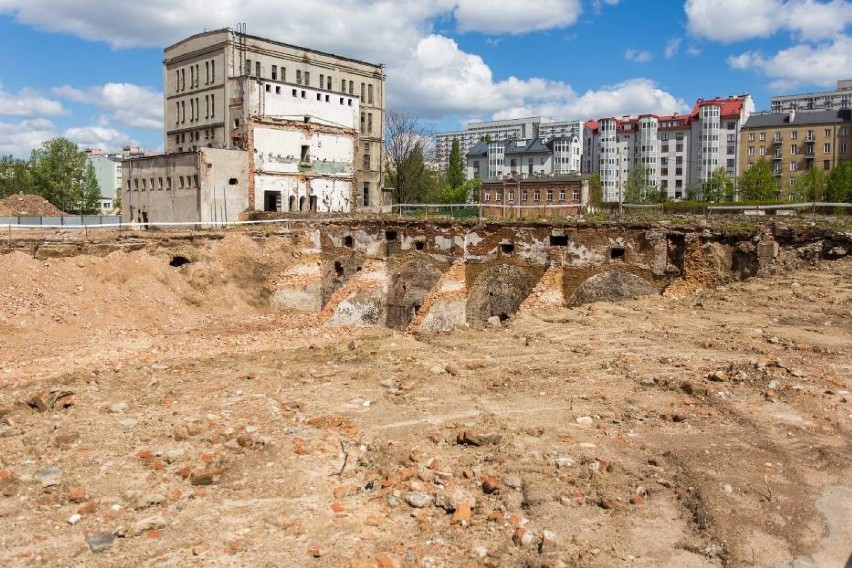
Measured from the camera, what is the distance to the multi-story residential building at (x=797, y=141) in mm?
74250

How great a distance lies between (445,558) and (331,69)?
50.5 meters

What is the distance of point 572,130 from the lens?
129 m

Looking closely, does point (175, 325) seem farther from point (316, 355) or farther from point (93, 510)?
point (93, 510)

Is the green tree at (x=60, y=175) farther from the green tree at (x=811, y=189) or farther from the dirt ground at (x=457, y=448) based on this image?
the green tree at (x=811, y=189)

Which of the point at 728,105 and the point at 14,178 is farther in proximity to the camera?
the point at 728,105

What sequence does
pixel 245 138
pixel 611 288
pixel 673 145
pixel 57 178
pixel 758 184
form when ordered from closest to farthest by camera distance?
pixel 611 288
pixel 245 138
pixel 758 184
pixel 57 178
pixel 673 145

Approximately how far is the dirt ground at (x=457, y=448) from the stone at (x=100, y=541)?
0.04 m

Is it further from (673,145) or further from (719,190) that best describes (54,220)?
(673,145)

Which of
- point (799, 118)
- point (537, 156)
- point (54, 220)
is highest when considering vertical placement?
point (799, 118)

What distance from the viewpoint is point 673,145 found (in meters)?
90.2

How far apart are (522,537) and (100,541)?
Result: 13.2 feet

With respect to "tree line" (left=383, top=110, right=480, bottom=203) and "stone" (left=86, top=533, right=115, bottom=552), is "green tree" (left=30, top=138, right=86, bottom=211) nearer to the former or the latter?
"tree line" (left=383, top=110, right=480, bottom=203)

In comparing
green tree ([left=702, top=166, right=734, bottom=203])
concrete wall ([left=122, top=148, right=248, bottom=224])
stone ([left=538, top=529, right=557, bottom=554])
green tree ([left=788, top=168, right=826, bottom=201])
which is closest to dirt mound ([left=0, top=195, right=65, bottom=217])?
concrete wall ([left=122, top=148, right=248, bottom=224])

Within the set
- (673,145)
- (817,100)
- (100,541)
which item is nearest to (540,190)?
(673,145)
